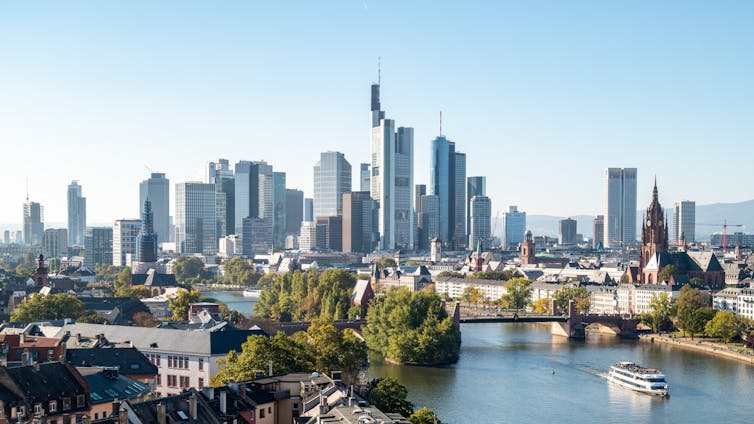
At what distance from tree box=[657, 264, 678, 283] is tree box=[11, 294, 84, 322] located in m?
78.1

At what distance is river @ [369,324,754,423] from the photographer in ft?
191

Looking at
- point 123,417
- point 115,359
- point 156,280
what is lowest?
point 156,280

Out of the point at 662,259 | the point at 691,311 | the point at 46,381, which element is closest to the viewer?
the point at 46,381

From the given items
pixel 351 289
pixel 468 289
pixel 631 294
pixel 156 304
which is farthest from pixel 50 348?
pixel 468 289

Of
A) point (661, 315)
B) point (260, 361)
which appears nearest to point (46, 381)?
point (260, 361)

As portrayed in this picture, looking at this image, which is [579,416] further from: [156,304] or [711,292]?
[711,292]

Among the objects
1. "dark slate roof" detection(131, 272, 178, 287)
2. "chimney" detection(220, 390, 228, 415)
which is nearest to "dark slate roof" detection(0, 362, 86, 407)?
"chimney" detection(220, 390, 228, 415)

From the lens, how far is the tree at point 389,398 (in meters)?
46.7

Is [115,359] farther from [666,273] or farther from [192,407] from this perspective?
[666,273]

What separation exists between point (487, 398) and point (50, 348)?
961 inches

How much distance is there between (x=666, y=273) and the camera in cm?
13400

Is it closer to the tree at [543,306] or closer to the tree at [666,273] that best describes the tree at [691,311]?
the tree at [543,306]

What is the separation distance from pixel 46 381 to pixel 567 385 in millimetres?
36526

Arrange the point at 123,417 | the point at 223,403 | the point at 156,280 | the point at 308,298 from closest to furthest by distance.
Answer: the point at 123,417 → the point at 223,403 → the point at 308,298 → the point at 156,280
